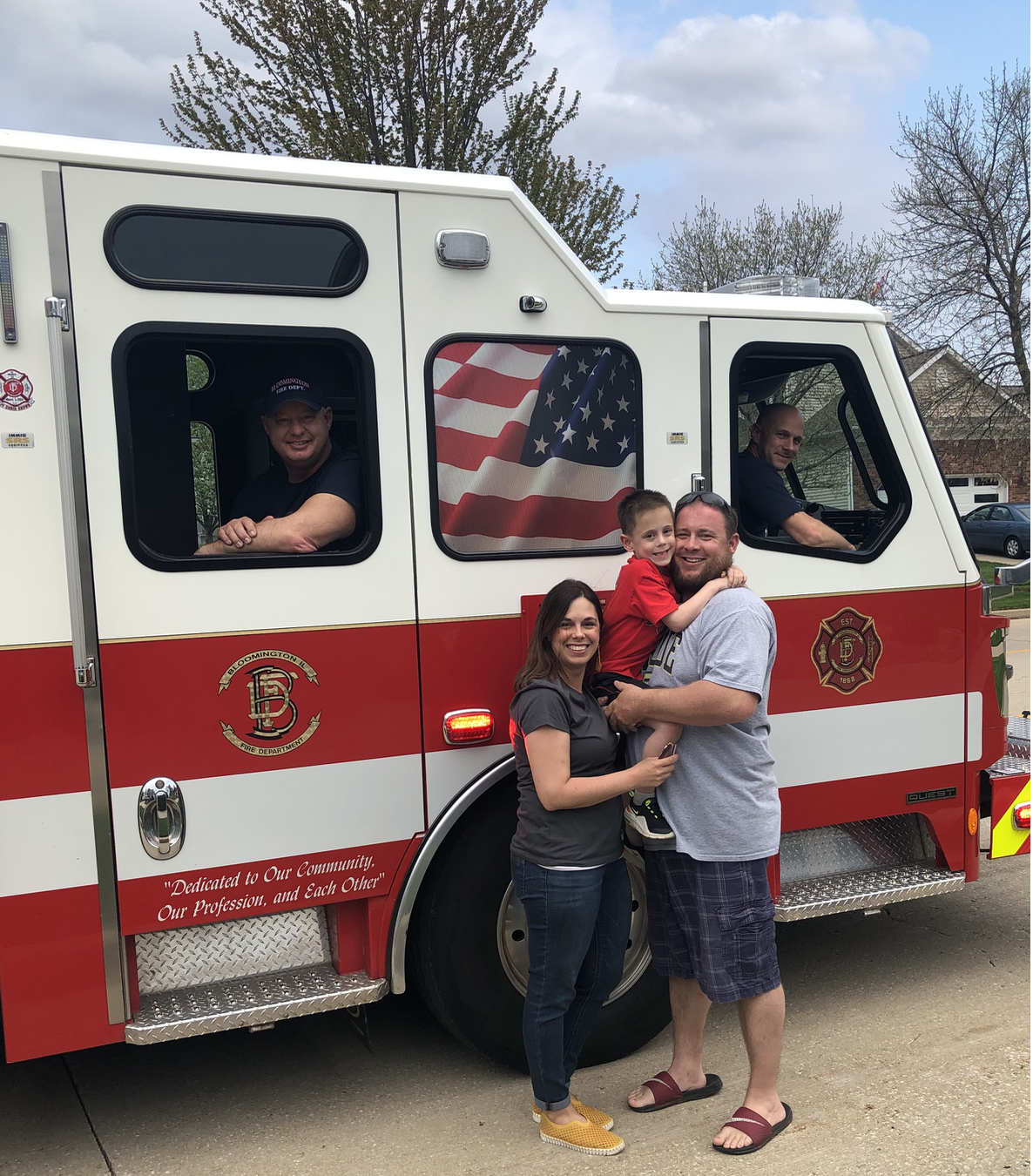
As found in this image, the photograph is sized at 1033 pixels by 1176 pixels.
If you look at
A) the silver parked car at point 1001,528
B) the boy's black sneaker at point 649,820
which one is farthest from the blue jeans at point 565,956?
the silver parked car at point 1001,528

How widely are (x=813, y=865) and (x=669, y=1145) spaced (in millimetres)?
1165

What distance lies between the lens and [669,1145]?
3225 millimetres

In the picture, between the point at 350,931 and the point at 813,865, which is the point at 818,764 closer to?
the point at 813,865

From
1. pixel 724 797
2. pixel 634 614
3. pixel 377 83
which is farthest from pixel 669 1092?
pixel 377 83

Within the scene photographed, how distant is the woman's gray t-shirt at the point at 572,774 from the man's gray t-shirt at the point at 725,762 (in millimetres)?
201

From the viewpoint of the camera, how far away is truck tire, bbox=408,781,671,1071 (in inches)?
135

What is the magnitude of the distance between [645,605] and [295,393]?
4.01ft

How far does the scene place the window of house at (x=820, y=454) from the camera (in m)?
3.82

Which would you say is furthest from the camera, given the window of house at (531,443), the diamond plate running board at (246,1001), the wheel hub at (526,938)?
the wheel hub at (526,938)

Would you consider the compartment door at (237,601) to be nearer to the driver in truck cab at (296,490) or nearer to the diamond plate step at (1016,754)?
the driver in truck cab at (296,490)

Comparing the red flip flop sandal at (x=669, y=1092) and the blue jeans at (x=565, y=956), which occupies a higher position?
the blue jeans at (x=565, y=956)

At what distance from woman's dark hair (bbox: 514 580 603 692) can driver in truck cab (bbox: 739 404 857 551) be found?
914 millimetres

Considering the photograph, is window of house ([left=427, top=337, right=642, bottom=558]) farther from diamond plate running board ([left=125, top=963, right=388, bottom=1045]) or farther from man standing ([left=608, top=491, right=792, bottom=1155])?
diamond plate running board ([left=125, top=963, right=388, bottom=1045])

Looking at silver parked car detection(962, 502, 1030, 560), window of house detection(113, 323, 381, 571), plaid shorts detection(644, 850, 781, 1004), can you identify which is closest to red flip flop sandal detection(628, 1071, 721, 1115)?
plaid shorts detection(644, 850, 781, 1004)
